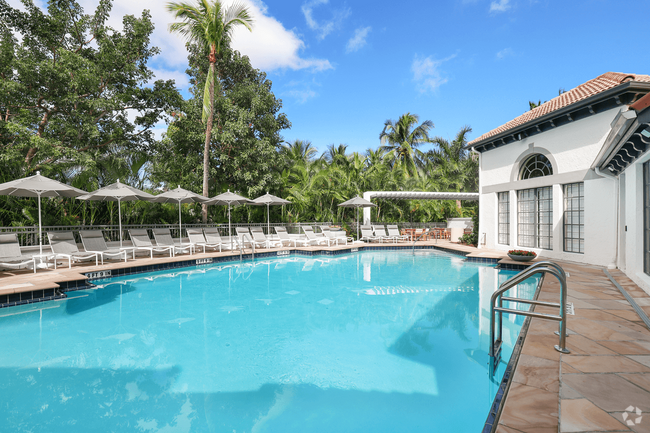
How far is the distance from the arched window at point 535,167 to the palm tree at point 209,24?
44.7 ft

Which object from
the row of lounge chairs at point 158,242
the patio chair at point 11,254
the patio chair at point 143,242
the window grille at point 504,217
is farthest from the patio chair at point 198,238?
the window grille at point 504,217

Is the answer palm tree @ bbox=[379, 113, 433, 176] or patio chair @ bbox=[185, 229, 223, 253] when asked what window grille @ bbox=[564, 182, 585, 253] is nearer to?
patio chair @ bbox=[185, 229, 223, 253]

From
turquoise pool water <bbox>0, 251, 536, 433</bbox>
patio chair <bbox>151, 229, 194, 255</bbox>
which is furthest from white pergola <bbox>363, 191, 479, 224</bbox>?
patio chair <bbox>151, 229, 194, 255</bbox>

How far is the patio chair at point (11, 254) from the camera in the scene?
8094 mm

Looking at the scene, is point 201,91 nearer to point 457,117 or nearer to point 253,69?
point 253,69

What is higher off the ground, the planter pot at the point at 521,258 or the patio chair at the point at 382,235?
the patio chair at the point at 382,235

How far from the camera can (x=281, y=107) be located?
2127 centimetres

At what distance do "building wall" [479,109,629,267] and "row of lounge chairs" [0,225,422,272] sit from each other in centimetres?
618

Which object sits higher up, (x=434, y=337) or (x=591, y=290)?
(x=591, y=290)

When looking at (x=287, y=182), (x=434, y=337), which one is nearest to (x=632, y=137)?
(x=434, y=337)

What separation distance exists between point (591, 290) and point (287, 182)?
15681mm

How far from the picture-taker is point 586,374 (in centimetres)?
294

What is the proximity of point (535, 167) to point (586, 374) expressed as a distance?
1089 cm

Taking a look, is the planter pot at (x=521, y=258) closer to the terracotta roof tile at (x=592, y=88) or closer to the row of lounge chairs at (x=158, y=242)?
the terracotta roof tile at (x=592, y=88)
